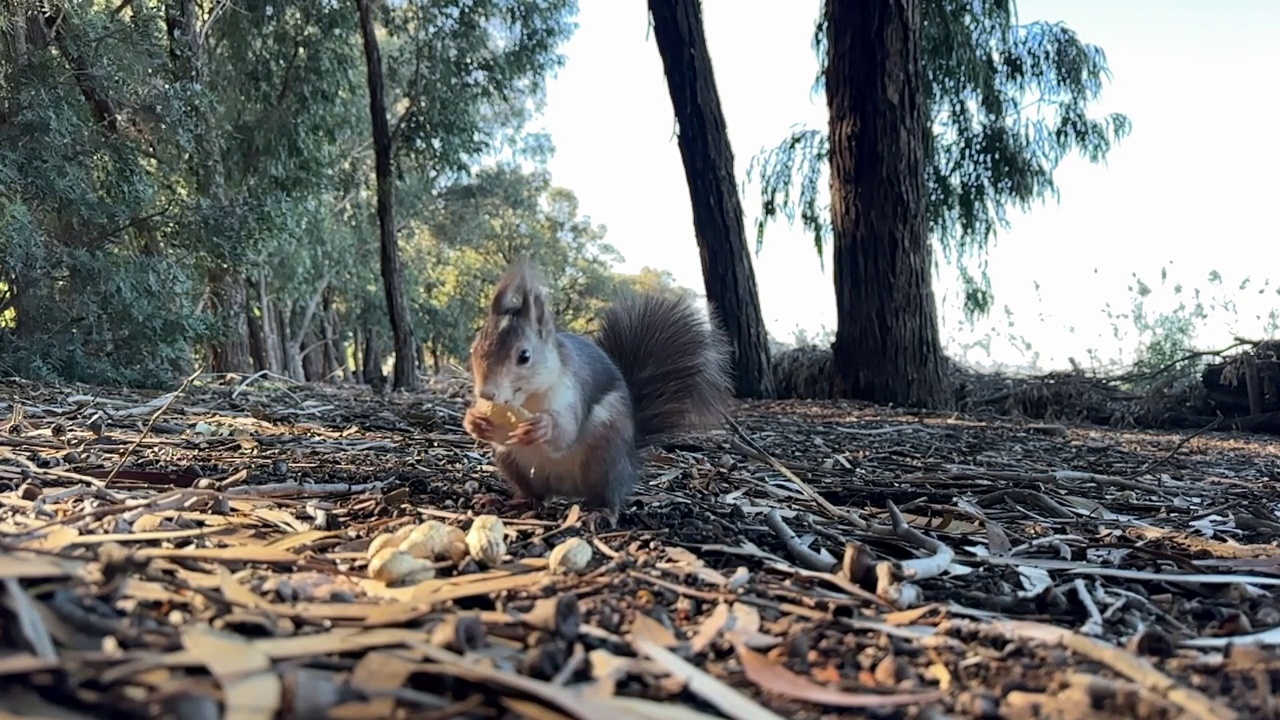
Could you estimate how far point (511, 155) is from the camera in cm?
1691

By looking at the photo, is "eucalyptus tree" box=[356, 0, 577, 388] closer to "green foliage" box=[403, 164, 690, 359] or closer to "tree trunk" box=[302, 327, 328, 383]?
"green foliage" box=[403, 164, 690, 359]

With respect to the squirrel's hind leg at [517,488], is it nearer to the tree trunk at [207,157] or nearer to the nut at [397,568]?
the nut at [397,568]

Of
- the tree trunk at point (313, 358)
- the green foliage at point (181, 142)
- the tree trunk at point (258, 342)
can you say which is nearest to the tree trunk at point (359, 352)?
the tree trunk at point (313, 358)

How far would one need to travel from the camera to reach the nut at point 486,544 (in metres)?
1.27

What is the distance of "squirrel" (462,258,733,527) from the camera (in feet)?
5.82

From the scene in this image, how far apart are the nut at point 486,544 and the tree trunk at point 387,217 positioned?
593 centimetres

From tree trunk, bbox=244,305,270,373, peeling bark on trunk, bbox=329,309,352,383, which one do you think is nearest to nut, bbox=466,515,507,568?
tree trunk, bbox=244,305,270,373

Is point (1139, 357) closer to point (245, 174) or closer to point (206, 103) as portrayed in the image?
point (206, 103)

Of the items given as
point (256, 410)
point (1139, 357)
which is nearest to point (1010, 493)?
point (256, 410)

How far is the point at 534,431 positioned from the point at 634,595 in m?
0.63

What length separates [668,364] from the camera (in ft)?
7.05

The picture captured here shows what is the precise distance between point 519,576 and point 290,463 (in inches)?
45.8

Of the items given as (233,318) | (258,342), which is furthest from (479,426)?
(258,342)

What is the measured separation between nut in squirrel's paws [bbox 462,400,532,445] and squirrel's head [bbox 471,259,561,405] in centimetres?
2
